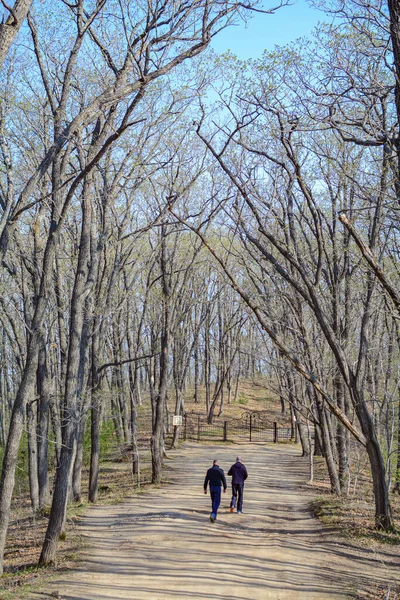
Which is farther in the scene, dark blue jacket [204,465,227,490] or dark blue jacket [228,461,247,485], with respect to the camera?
dark blue jacket [228,461,247,485]

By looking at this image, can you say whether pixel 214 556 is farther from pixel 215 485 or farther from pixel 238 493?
A: pixel 238 493

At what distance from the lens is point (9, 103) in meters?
12.0

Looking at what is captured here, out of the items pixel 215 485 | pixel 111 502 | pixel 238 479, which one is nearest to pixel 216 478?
pixel 215 485

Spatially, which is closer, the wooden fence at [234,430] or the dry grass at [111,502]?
the dry grass at [111,502]

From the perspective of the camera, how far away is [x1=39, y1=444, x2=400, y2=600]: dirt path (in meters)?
8.02

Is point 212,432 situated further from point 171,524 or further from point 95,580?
point 95,580

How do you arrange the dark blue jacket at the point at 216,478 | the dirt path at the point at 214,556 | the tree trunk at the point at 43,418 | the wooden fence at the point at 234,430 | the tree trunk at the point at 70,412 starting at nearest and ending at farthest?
the dirt path at the point at 214,556 → the tree trunk at the point at 70,412 → the dark blue jacket at the point at 216,478 → the tree trunk at the point at 43,418 → the wooden fence at the point at 234,430

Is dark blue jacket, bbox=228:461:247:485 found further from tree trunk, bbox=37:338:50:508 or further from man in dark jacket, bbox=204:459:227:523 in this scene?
tree trunk, bbox=37:338:50:508

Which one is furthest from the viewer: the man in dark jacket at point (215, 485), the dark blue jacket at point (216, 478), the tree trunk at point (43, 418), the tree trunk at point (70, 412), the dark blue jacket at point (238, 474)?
the tree trunk at point (43, 418)

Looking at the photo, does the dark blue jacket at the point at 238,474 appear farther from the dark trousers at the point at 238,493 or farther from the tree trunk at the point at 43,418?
the tree trunk at the point at 43,418

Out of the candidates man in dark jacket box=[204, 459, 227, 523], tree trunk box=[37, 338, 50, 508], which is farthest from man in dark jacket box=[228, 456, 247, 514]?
tree trunk box=[37, 338, 50, 508]

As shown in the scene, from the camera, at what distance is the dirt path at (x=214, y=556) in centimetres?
802

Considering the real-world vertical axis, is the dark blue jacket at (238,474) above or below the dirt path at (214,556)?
above

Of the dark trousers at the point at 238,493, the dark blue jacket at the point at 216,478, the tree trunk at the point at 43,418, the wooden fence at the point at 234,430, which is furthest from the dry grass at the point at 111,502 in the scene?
the wooden fence at the point at 234,430
